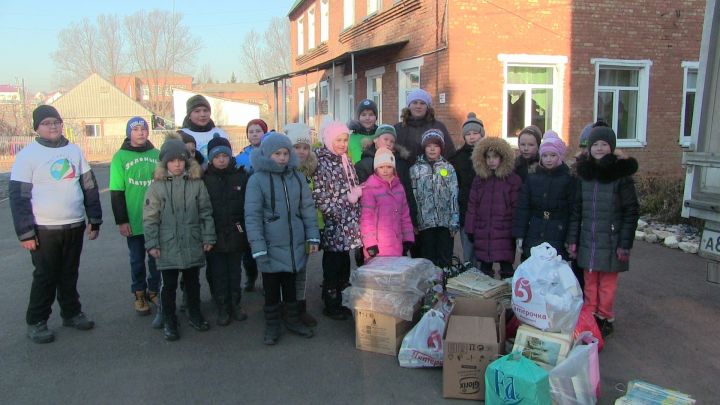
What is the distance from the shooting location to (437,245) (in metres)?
5.37

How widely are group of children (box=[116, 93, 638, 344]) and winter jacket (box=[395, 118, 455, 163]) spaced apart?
278 millimetres

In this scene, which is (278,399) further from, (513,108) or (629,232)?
(513,108)

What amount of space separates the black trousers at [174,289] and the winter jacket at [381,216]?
1.53 m

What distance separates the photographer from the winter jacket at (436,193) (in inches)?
201

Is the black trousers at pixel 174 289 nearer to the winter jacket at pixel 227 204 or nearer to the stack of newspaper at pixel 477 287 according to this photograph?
the winter jacket at pixel 227 204

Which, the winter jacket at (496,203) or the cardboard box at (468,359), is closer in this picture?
the cardboard box at (468,359)

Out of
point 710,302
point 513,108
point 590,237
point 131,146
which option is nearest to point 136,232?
point 131,146

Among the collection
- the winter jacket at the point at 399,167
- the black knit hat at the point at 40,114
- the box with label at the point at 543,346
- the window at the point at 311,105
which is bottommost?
the box with label at the point at 543,346

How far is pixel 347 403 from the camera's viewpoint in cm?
354

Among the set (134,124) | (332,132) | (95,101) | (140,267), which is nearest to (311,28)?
(134,124)

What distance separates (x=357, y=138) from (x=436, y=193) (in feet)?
3.39

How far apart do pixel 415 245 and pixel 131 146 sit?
285cm

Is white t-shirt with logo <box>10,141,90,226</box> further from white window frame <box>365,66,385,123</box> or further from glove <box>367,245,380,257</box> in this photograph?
white window frame <box>365,66,385,123</box>

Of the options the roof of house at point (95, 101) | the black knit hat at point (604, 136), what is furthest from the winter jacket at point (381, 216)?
the roof of house at point (95, 101)
